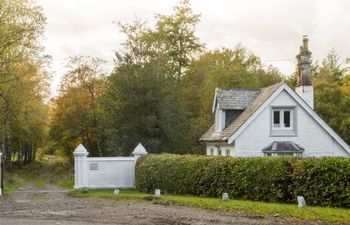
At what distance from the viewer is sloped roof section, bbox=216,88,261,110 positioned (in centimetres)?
3459

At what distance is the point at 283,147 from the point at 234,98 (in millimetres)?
4950

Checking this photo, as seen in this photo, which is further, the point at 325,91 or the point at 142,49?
the point at 325,91

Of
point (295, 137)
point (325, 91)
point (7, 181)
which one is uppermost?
point (325, 91)

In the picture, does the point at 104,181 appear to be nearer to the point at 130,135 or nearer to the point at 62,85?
the point at 130,135

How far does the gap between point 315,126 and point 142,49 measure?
17.4 metres

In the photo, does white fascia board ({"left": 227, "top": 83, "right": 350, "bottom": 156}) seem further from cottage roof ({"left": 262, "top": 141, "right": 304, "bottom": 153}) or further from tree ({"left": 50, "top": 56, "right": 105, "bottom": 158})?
tree ({"left": 50, "top": 56, "right": 105, "bottom": 158})

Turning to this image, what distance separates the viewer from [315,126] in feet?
109

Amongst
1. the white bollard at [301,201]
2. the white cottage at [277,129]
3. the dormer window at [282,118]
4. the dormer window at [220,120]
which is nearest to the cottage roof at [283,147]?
the white cottage at [277,129]

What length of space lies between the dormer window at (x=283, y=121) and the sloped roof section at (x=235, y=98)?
95.3 inches

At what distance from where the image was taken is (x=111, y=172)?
99.7 ft

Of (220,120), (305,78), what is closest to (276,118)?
(220,120)

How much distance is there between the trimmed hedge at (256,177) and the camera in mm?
18359

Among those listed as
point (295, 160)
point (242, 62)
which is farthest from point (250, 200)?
point (242, 62)

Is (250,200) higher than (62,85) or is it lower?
lower
